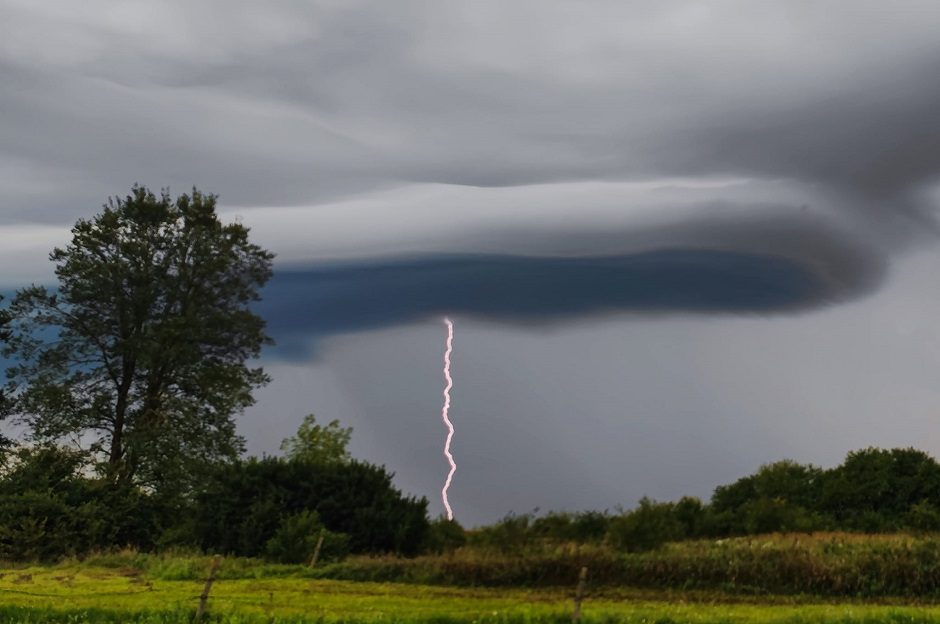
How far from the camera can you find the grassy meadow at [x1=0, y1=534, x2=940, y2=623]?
68.8ft

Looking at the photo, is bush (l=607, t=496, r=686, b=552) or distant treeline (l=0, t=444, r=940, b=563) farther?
distant treeline (l=0, t=444, r=940, b=563)

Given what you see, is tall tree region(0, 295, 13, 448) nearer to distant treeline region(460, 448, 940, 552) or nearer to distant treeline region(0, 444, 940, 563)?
distant treeline region(0, 444, 940, 563)

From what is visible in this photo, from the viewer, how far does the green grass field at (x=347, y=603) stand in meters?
20.5

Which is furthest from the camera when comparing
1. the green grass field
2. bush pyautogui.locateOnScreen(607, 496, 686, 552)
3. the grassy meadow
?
bush pyautogui.locateOnScreen(607, 496, 686, 552)

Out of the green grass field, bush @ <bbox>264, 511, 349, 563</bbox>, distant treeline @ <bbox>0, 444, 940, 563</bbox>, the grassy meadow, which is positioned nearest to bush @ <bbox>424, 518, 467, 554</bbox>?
distant treeline @ <bbox>0, 444, 940, 563</bbox>

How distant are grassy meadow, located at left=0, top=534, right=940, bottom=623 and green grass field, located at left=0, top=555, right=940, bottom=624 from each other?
0.15 feet

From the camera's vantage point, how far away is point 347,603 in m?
22.5

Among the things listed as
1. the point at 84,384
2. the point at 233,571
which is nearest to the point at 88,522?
the point at 84,384

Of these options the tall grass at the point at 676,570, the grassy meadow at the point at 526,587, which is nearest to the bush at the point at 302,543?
the grassy meadow at the point at 526,587

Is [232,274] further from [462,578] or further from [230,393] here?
[462,578]

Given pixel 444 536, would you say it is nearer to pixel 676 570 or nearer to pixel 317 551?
pixel 317 551

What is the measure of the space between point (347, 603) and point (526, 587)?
625 centimetres

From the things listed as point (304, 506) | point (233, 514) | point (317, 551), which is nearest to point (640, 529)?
point (317, 551)

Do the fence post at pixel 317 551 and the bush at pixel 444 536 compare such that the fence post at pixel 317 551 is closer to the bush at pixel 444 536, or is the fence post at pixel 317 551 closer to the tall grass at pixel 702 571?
the tall grass at pixel 702 571
